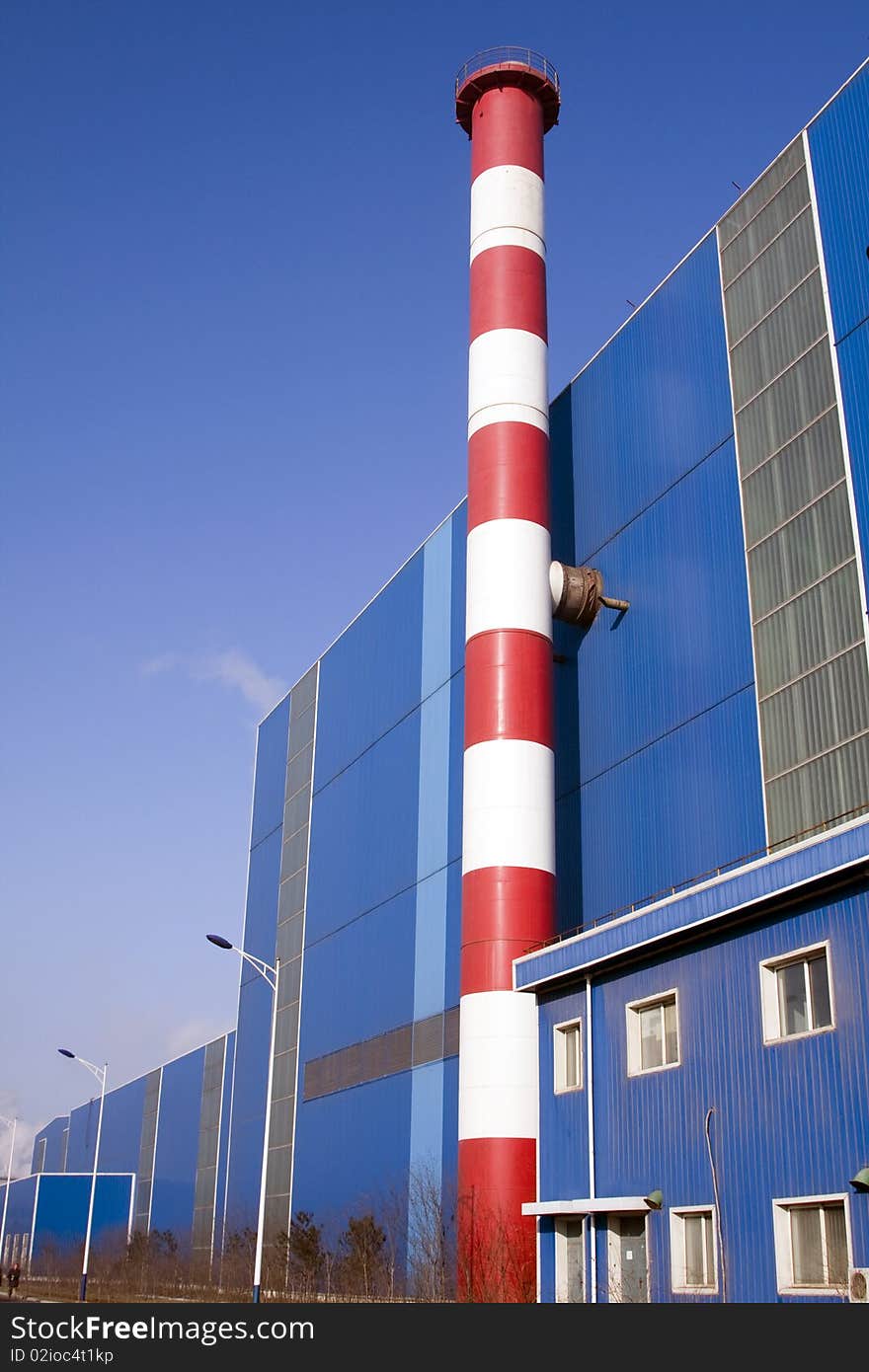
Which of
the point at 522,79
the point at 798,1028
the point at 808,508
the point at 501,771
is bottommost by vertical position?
the point at 798,1028

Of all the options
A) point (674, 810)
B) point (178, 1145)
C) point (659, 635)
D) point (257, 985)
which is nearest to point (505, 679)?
point (659, 635)

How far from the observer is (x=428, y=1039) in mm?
42156

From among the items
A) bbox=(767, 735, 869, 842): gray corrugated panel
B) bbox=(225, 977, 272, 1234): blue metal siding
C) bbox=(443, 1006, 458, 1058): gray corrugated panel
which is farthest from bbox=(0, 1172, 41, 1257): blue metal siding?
bbox=(767, 735, 869, 842): gray corrugated panel

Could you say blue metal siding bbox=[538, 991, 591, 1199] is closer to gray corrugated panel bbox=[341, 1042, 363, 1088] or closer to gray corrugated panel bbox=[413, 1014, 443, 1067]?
gray corrugated panel bbox=[413, 1014, 443, 1067]

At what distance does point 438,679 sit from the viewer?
151 feet

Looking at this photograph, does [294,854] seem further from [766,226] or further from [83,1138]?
[83,1138]

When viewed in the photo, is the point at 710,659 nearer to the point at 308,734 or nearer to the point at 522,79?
the point at 522,79

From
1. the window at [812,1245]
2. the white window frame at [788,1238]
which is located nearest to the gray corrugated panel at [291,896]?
the white window frame at [788,1238]

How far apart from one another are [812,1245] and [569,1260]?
26.2 feet

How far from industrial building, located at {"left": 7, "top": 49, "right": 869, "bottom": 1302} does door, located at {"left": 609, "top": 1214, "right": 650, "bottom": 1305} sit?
0.29 feet

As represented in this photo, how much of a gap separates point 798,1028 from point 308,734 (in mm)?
40739

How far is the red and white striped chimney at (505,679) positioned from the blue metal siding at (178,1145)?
4520 centimetres
